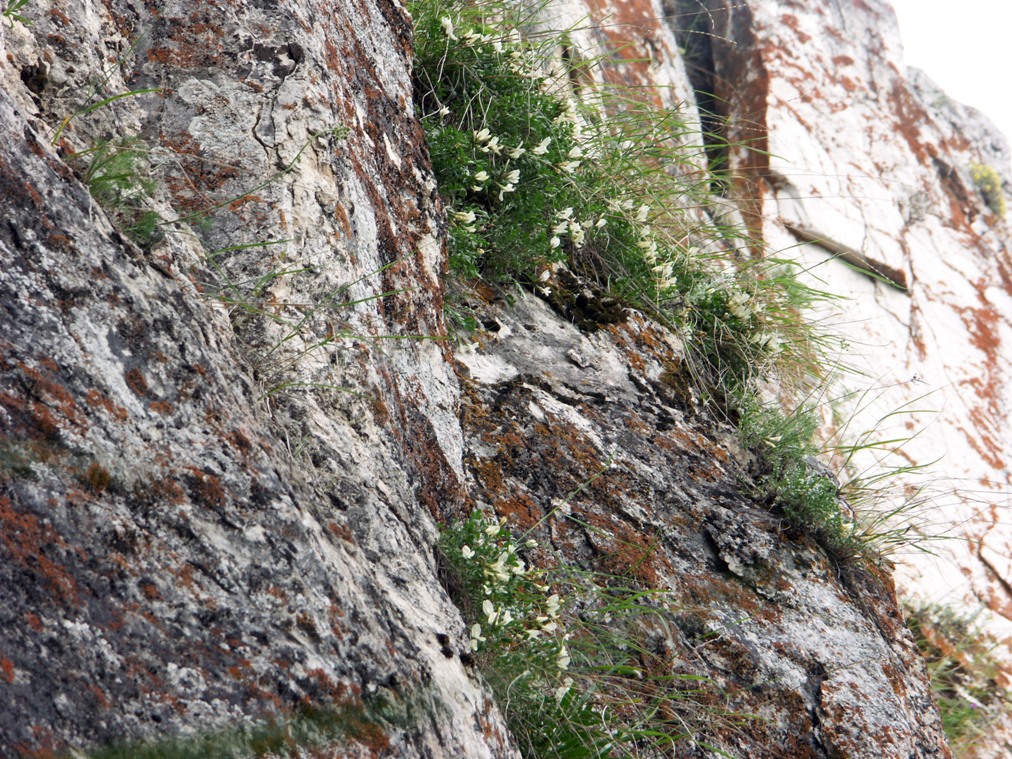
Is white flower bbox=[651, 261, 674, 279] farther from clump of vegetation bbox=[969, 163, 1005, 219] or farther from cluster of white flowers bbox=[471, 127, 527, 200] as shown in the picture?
clump of vegetation bbox=[969, 163, 1005, 219]

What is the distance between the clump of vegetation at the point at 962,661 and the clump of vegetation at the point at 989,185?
5384 millimetres

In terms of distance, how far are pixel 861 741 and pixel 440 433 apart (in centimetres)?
172

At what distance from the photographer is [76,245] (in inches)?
62.4

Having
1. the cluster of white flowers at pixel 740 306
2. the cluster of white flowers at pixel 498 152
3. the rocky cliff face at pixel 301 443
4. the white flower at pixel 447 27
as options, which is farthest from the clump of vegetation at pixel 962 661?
the white flower at pixel 447 27

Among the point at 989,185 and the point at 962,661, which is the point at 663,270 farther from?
the point at 989,185

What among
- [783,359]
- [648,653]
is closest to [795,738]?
[648,653]

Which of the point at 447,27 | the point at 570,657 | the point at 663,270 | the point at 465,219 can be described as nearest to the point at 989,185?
the point at 663,270

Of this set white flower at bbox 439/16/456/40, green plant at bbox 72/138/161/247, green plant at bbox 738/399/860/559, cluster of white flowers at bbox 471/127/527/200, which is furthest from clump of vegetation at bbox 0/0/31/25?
green plant at bbox 738/399/860/559

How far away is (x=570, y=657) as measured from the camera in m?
2.38

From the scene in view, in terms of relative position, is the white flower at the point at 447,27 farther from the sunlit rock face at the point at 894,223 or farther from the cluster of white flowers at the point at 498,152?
the sunlit rock face at the point at 894,223

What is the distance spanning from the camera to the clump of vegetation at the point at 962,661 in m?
5.05

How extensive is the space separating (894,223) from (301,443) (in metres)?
7.30

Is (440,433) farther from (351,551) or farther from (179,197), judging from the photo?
(179,197)

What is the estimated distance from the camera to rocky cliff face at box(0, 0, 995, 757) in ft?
4.50
